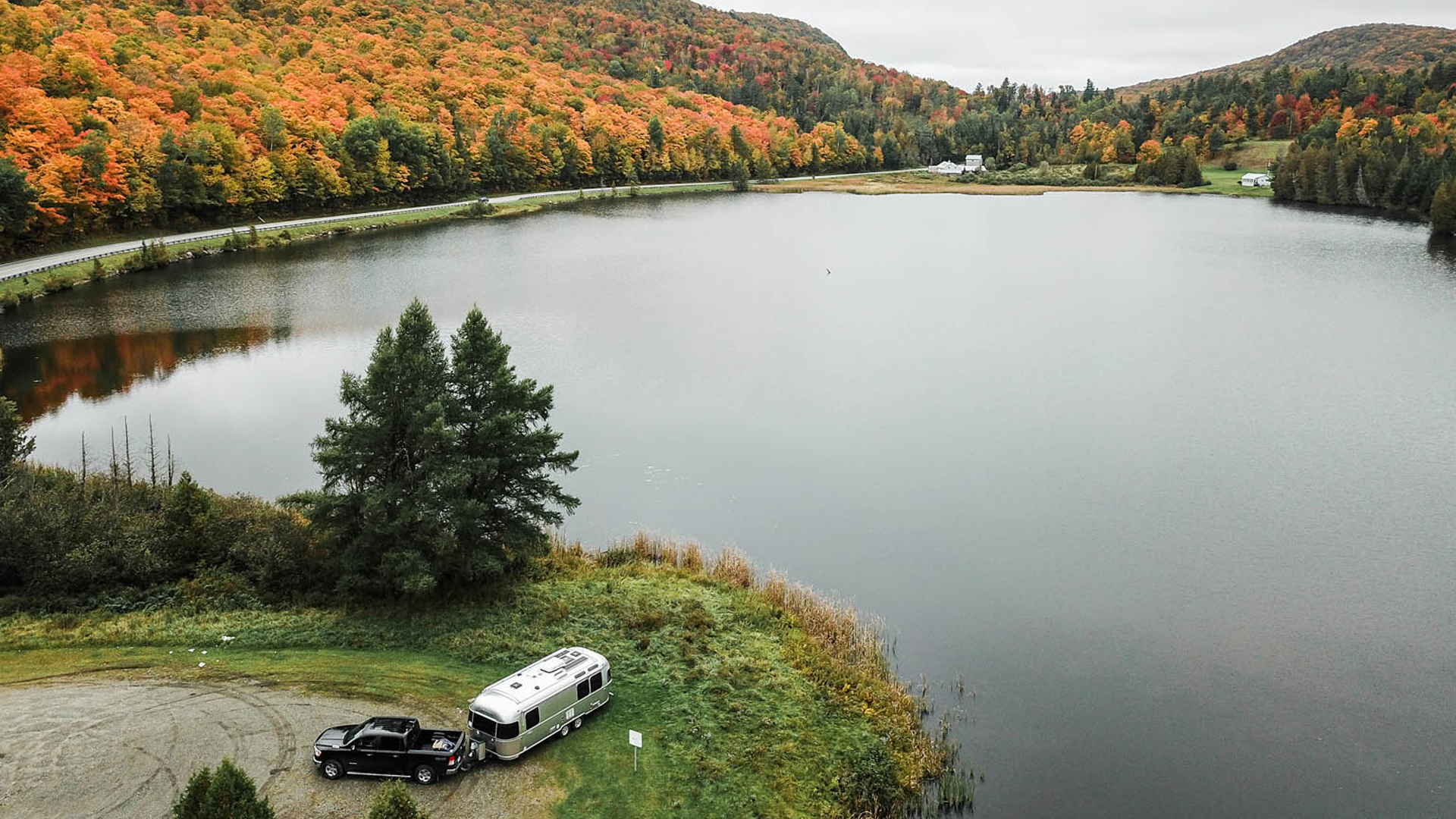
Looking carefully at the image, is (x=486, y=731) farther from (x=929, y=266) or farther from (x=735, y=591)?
(x=929, y=266)

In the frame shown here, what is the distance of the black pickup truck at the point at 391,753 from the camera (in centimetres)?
1523

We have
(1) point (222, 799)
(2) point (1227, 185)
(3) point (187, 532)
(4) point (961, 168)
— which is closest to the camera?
(1) point (222, 799)

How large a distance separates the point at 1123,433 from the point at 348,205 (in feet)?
260

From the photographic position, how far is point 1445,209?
273ft

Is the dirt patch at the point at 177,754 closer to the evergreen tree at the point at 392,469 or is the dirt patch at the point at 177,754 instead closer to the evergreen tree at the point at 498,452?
the evergreen tree at the point at 392,469

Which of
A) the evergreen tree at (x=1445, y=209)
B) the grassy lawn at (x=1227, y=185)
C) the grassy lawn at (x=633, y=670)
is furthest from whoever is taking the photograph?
the grassy lawn at (x=1227, y=185)

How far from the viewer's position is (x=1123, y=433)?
35.0 meters

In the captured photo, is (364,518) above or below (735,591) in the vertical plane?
above

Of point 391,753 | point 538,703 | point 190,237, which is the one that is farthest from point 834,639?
point 190,237

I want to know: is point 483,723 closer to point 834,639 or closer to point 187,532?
point 834,639

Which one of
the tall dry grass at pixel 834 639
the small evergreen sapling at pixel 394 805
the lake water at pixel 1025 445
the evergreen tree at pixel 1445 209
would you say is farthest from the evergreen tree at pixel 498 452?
the evergreen tree at pixel 1445 209

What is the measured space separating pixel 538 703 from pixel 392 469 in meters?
8.73

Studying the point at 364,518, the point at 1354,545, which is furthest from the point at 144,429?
the point at 1354,545

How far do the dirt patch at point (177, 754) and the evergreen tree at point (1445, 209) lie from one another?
96.3 m
